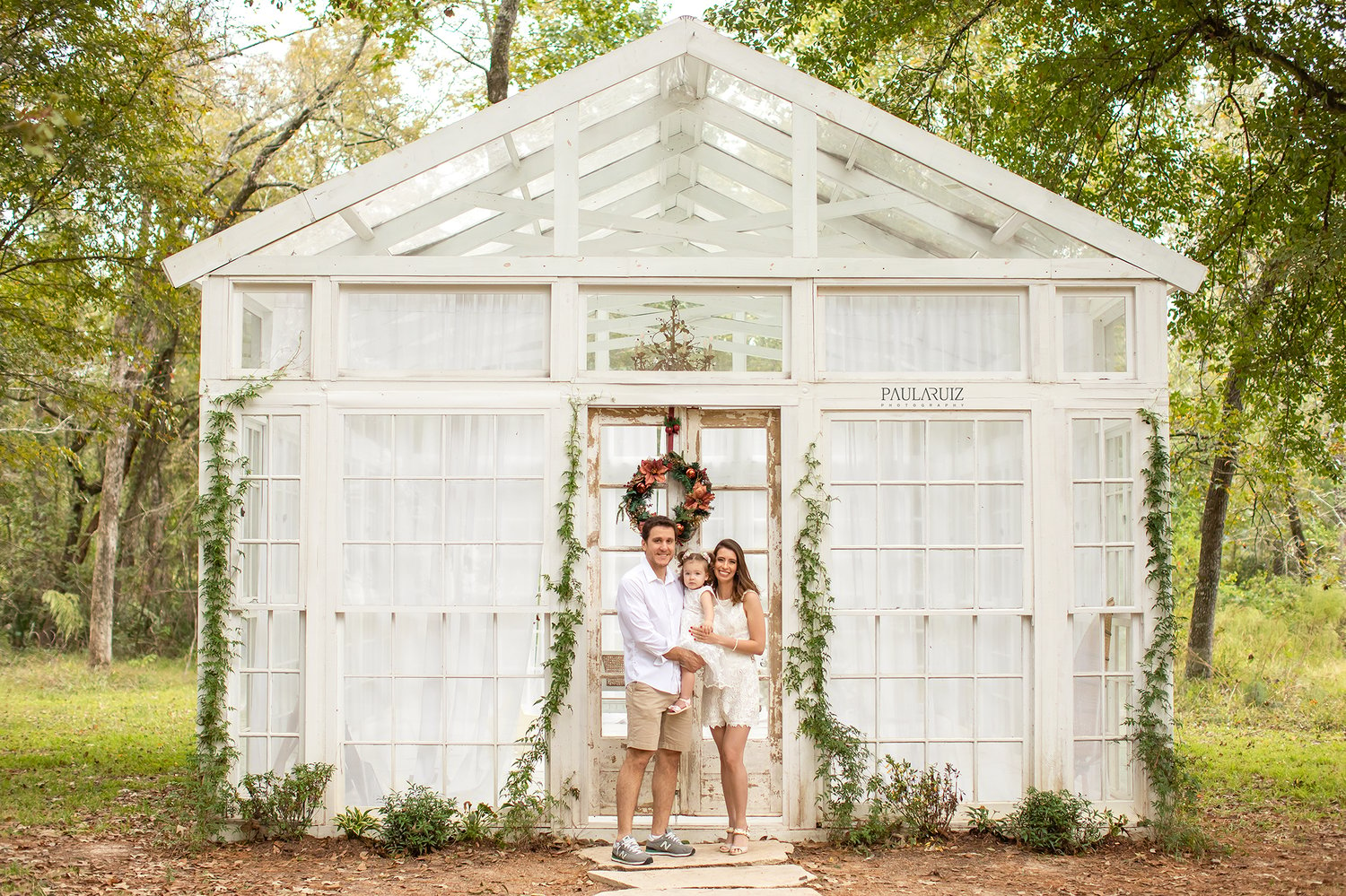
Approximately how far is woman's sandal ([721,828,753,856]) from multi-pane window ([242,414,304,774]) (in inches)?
90.5

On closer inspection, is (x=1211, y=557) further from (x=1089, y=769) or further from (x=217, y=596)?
(x=217, y=596)

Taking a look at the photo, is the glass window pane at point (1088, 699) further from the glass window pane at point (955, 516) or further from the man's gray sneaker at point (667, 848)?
the man's gray sneaker at point (667, 848)

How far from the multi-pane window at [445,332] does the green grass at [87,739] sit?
2359 mm

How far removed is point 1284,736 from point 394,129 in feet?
42.9

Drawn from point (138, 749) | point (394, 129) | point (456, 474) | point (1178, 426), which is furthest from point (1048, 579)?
point (394, 129)

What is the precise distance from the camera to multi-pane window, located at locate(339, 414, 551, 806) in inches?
239

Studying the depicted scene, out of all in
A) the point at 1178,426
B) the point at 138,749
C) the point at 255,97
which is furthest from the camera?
the point at 255,97

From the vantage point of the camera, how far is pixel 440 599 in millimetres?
6102

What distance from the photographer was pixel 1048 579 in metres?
6.11

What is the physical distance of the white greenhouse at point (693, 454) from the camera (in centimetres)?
608

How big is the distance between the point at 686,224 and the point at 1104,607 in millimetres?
3058

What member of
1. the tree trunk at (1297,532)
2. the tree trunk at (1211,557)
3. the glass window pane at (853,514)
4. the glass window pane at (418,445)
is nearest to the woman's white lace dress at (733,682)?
the glass window pane at (853,514)

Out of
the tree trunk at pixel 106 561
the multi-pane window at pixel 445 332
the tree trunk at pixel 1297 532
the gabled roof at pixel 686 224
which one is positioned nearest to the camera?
the gabled roof at pixel 686 224

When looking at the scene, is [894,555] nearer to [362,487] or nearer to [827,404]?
[827,404]
